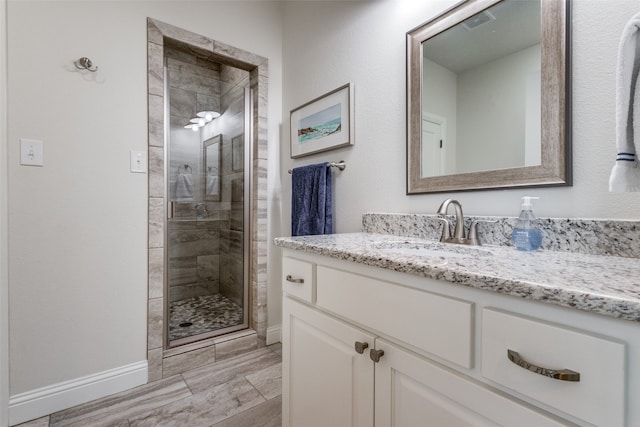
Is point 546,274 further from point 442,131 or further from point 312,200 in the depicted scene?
point 312,200

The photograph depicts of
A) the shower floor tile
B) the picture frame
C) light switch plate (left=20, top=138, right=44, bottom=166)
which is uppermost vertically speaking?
the picture frame

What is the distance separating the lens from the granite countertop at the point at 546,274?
1.42 feet

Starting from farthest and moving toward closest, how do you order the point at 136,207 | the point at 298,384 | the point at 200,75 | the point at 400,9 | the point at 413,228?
the point at 200,75 → the point at 136,207 → the point at 400,9 → the point at 413,228 → the point at 298,384

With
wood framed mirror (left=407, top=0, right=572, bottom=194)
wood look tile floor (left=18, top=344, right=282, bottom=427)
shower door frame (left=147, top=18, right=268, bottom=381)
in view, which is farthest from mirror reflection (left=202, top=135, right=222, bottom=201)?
wood framed mirror (left=407, top=0, right=572, bottom=194)

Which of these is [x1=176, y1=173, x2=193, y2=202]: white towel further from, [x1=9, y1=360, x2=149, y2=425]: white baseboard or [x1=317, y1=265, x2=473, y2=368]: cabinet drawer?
[x1=317, y1=265, x2=473, y2=368]: cabinet drawer

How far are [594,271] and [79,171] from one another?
79.1 inches

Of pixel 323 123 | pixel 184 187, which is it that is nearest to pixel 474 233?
pixel 323 123

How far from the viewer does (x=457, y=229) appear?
1110 mm

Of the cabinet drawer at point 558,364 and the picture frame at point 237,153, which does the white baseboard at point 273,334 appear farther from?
the cabinet drawer at point 558,364

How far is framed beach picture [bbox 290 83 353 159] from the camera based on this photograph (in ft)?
5.49

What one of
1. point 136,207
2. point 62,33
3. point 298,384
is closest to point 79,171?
point 136,207

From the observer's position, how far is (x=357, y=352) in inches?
32.4

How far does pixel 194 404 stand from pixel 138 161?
1.31 metres

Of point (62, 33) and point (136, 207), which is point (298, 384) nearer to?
point (136, 207)
